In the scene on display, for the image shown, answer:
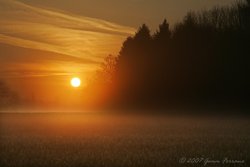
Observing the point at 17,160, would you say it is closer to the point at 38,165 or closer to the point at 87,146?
the point at 38,165

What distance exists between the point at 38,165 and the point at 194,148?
8391 millimetres

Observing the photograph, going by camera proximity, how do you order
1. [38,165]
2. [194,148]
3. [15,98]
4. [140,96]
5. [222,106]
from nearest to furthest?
[38,165], [194,148], [222,106], [140,96], [15,98]

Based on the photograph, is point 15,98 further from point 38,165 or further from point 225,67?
point 38,165

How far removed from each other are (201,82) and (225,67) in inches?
175

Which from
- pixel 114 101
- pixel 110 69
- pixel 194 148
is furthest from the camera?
pixel 110 69

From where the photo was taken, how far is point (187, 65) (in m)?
73.7

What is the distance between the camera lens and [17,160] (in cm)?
1658

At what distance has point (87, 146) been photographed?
72.5ft

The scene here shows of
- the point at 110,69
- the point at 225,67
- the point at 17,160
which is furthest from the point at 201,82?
the point at 17,160

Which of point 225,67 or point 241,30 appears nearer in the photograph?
point 225,67

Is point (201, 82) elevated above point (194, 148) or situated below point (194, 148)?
above

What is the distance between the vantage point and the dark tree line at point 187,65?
7031 centimetres

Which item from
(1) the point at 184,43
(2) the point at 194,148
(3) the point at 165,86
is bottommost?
(2) the point at 194,148

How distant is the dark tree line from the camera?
70.3m
